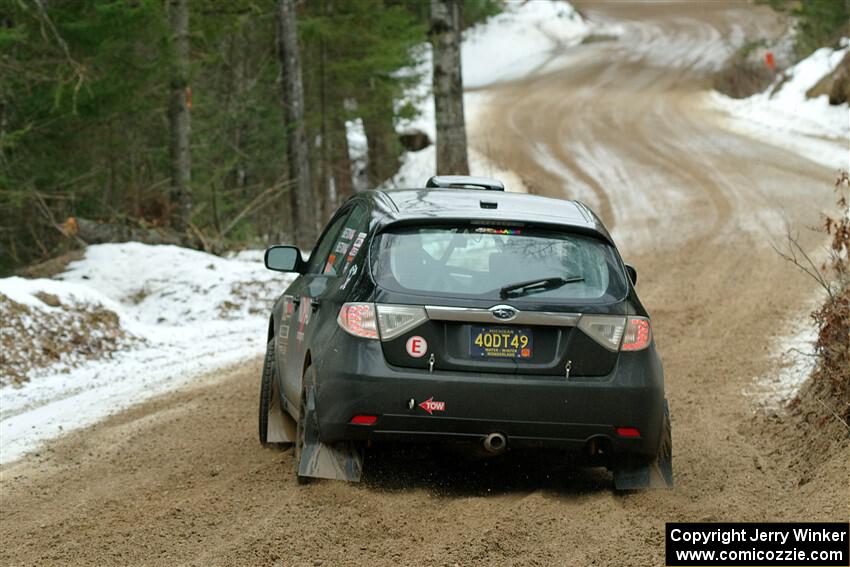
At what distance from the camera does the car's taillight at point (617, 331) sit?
624 centimetres

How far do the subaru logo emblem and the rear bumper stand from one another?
30 cm

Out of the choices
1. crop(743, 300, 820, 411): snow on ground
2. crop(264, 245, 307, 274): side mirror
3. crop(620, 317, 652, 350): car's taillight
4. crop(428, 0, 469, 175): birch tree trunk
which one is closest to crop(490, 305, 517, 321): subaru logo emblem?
crop(620, 317, 652, 350): car's taillight

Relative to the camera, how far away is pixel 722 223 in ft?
63.3

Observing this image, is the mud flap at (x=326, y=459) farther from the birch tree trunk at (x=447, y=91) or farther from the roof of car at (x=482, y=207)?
the birch tree trunk at (x=447, y=91)

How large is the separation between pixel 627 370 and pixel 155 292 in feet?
33.4

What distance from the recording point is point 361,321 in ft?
20.3

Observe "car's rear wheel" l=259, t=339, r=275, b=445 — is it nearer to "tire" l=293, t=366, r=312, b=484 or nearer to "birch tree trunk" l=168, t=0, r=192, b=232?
"tire" l=293, t=366, r=312, b=484

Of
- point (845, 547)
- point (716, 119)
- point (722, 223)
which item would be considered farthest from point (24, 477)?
point (716, 119)

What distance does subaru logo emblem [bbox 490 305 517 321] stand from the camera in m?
6.11

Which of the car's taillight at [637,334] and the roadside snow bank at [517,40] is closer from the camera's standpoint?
the car's taillight at [637,334]

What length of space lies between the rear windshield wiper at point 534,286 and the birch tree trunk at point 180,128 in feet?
40.4

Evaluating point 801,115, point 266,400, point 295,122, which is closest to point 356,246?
point 266,400

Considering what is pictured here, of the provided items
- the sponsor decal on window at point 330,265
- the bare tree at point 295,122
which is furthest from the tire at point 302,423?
the bare tree at point 295,122

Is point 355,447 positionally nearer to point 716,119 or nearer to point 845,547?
point 845,547
